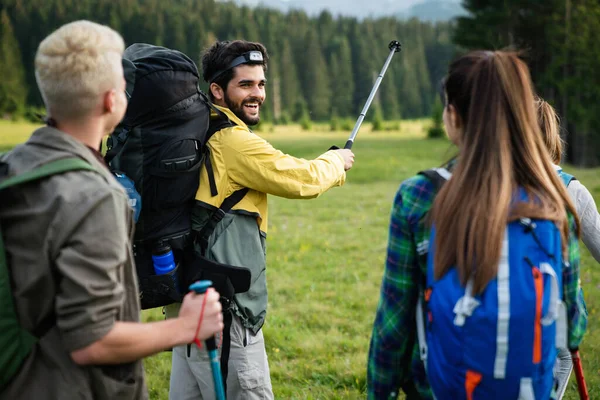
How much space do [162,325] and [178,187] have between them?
136 centimetres

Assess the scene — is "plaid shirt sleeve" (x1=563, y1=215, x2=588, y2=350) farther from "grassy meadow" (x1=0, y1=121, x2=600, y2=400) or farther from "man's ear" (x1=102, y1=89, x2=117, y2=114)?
"man's ear" (x1=102, y1=89, x2=117, y2=114)

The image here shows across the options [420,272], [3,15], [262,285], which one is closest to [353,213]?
[262,285]

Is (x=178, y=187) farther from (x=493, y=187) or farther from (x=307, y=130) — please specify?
(x=307, y=130)

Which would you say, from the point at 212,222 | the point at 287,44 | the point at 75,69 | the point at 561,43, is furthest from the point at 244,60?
the point at 287,44

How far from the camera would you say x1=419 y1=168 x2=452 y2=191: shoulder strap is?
95.7 inches

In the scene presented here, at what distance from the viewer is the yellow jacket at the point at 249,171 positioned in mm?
3650

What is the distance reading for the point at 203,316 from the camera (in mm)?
2328

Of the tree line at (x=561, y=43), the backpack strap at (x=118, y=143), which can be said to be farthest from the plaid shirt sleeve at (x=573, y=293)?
the tree line at (x=561, y=43)

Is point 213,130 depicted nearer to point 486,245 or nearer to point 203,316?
point 203,316

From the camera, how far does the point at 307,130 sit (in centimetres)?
7350

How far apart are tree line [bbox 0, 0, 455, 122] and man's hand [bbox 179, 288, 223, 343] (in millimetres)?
57324

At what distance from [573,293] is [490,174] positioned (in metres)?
0.62

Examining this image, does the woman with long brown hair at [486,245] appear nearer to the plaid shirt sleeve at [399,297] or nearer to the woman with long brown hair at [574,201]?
the plaid shirt sleeve at [399,297]

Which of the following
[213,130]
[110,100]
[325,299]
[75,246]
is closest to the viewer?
[75,246]
